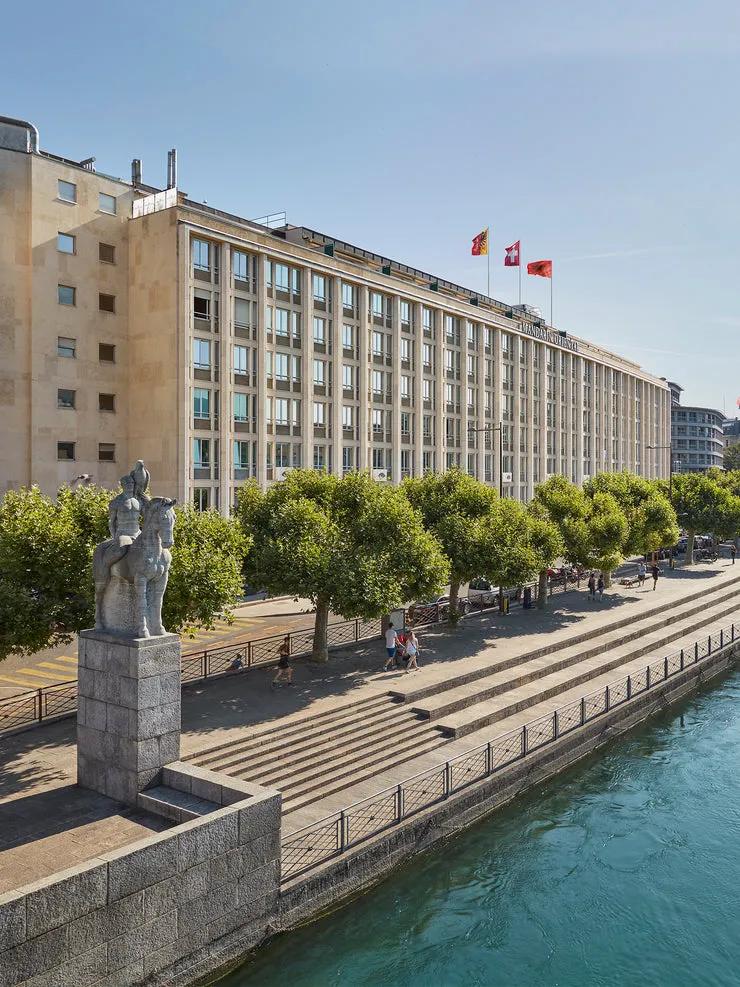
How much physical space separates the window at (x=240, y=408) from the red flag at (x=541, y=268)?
33600 mm

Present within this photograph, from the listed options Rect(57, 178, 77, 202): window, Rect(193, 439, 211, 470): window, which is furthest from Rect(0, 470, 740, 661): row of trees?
Rect(57, 178, 77, 202): window

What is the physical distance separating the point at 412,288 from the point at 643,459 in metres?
55.9

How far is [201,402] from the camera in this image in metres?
46.8

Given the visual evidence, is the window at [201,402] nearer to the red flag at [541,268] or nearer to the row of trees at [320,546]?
the row of trees at [320,546]

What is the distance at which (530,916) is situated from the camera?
1702 centimetres

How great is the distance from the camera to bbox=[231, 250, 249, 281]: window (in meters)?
48.0

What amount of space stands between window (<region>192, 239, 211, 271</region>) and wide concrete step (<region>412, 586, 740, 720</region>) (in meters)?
29.5

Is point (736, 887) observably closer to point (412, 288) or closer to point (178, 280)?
point (178, 280)

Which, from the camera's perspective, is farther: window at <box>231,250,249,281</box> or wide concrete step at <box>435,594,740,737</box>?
window at <box>231,250,249,281</box>

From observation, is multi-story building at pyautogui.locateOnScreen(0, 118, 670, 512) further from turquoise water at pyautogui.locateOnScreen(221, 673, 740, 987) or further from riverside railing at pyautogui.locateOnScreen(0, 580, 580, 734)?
turquoise water at pyautogui.locateOnScreen(221, 673, 740, 987)

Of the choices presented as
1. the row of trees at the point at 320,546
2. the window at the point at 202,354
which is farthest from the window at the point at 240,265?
the row of trees at the point at 320,546

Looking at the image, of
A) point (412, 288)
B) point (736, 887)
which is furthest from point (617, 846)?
point (412, 288)

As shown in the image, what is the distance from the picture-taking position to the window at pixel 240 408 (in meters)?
48.6

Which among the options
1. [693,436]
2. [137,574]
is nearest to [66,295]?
[137,574]
